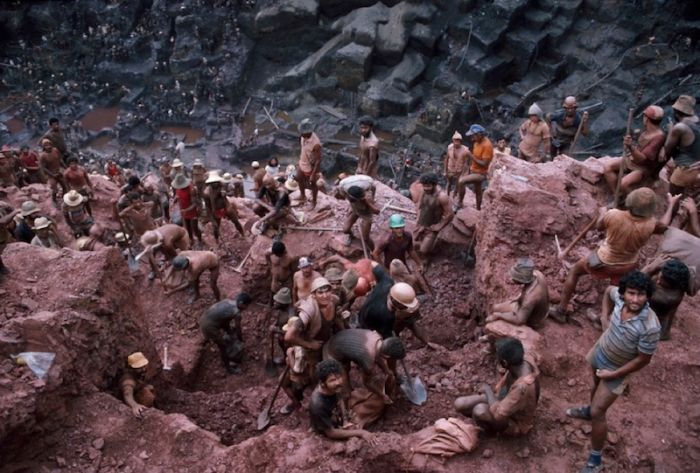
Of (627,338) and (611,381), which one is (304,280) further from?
(627,338)

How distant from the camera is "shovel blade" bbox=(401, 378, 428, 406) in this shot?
6.36 metres

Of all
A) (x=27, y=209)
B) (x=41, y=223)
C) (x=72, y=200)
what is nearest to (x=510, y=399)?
(x=41, y=223)

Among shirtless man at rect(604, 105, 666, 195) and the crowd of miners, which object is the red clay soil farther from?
shirtless man at rect(604, 105, 666, 195)

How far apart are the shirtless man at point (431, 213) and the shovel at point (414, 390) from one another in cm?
302

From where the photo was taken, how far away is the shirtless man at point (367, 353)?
223 inches

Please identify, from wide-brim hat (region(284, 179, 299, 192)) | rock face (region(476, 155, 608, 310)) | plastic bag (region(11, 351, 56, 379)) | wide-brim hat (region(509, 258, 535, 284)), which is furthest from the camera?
wide-brim hat (region(284, 179, 299, 192))

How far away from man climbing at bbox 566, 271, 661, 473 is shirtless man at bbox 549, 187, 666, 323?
109 centimetres

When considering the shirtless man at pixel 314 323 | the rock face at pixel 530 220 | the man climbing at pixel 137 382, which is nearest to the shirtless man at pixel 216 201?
the man climbing at pixel 137 382

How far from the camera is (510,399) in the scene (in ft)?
15.9

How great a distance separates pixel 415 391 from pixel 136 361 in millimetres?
3423

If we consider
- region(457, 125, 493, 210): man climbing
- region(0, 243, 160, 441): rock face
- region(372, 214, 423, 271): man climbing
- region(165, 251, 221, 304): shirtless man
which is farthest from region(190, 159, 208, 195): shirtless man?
region(457, 125, 493, 210): man climbing

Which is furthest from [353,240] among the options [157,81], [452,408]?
[157,81]

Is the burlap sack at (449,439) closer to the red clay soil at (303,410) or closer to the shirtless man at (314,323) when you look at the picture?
the red clay soil at (303,410)

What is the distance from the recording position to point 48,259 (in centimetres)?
686
